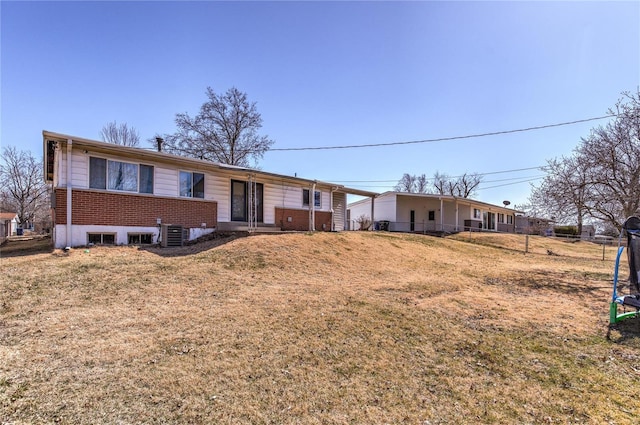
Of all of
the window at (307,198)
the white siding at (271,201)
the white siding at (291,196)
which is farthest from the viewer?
the window at (307,198)

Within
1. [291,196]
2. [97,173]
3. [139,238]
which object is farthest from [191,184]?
[291,196]

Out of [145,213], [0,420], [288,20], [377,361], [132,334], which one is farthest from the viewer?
[288,20]

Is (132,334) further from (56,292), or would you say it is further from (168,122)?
(168,122)

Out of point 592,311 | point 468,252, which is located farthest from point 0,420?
point 468,252

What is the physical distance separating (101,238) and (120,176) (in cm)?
217

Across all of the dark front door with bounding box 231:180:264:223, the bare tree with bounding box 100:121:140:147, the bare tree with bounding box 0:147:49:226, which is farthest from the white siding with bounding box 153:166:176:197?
the bare tree with bounding box 0:147:49:226

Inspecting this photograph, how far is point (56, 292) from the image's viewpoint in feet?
19.2

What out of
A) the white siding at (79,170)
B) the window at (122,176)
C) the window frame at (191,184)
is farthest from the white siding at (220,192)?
the white siding at (79,170)

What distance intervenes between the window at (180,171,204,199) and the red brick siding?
30cm

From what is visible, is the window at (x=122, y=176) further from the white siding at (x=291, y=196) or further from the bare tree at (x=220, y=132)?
the bare tree at (x=220, y=132)

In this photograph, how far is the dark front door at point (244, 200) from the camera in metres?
14.2

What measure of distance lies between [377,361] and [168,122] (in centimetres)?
2873

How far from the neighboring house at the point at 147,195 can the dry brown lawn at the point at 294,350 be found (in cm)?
246

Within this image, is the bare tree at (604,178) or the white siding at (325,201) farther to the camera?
the white siding at (325,201)
